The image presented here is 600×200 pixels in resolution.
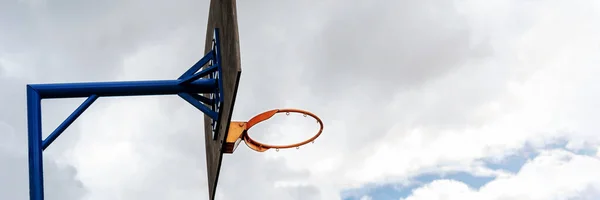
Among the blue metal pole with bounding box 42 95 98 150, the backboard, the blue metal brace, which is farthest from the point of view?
the blue metal pole with bounding box 42 95 98 150

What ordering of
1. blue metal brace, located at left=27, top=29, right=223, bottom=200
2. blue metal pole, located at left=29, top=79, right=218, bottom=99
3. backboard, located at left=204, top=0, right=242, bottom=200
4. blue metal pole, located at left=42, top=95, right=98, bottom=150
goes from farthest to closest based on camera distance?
blue metal pole, located at left=29, top=79, right=218, bottom=99, blue metal pole, located at left=42, top=95, right=98, bottom=150, blue metal brace, located at left=27, top=29, right=223, bottom=200, backboard, located at left=204, top=0, right=242, bottom=200

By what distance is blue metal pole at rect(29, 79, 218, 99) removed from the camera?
11.1 meters

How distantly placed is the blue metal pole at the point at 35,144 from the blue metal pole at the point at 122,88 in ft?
0.47

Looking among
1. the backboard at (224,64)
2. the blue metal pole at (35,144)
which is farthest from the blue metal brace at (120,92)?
the backboard at (224,64)

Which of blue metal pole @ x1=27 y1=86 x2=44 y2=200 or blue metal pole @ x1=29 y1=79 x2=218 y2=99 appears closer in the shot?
blue metal pole @ x1=27 y1=86 x2=44 y2=200

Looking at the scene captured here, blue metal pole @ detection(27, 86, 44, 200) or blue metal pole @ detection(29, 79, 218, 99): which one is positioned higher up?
blue metal pole @ detection(29, 79, 218, 99)

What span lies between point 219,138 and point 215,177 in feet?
A: 2.77

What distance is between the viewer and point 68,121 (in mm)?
10906

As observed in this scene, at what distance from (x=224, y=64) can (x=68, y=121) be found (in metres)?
2.44

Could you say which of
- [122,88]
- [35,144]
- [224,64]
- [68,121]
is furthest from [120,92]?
[224,64]

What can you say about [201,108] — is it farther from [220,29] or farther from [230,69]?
[230,69]

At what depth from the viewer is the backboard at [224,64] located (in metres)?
8.96

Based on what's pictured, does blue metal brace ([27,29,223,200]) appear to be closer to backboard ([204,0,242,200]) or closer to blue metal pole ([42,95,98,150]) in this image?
blue metal pole ([42,95,98,150])

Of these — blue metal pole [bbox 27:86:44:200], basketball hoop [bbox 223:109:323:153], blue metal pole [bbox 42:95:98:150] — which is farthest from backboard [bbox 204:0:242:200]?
blue metal pole [bbox 27:86:44:200]
